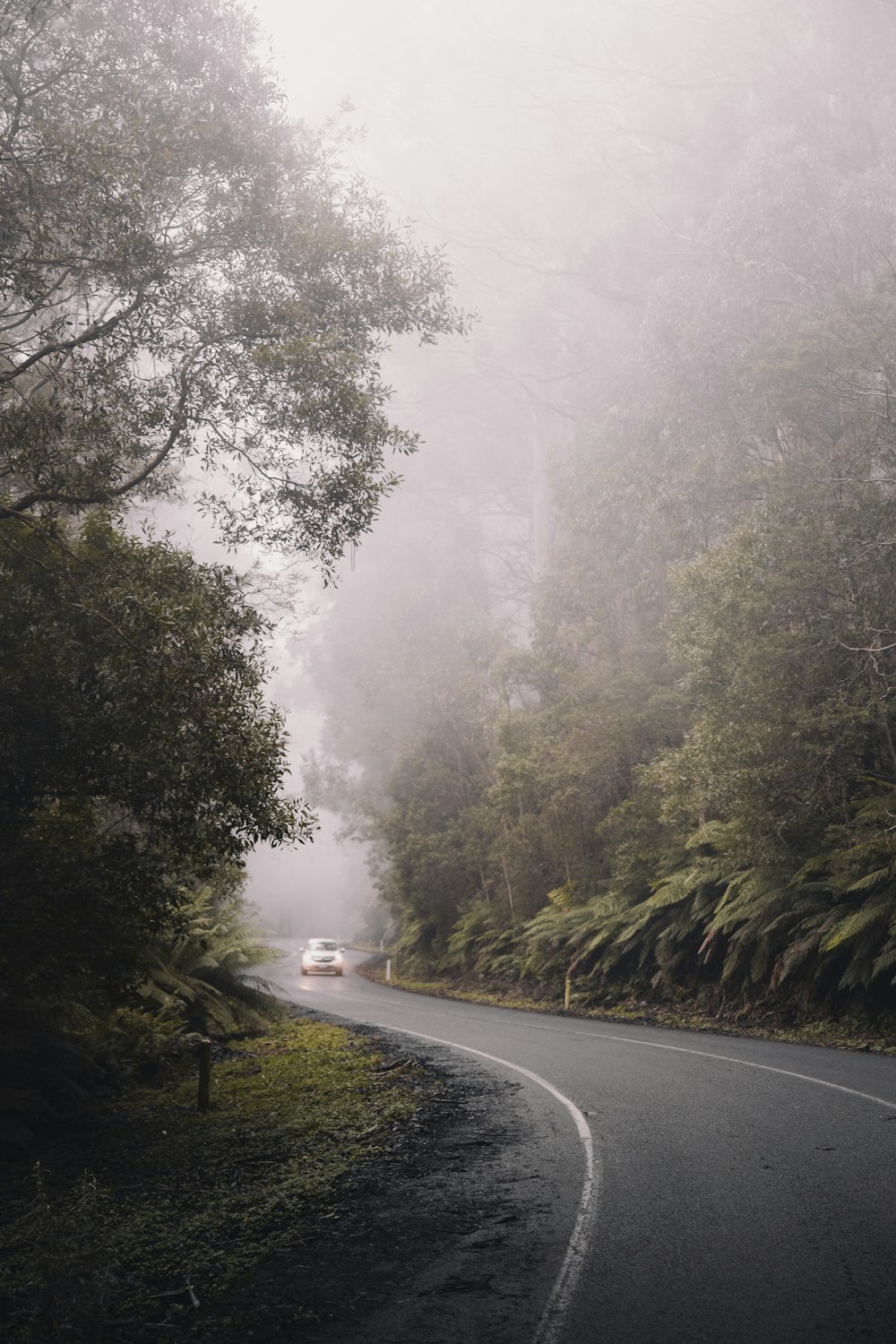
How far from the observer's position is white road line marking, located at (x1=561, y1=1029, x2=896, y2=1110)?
9.77 m

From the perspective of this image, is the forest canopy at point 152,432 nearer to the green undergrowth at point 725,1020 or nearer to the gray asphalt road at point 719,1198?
the gray asphalt road at point 719,1198

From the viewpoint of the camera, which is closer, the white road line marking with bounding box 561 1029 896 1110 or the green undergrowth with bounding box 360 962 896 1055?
the white road line marking with bounding box 561 1029 896 1110

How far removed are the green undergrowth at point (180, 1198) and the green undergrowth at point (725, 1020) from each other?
240 inches

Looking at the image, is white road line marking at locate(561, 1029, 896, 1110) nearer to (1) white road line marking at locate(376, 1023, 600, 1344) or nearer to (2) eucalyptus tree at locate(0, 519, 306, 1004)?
(1) white road line marking at locate(376, 1023, 600, 1344)

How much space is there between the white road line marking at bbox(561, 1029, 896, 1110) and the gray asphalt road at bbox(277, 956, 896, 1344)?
0.19 ft

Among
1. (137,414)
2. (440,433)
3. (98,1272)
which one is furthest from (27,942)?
(440,433)

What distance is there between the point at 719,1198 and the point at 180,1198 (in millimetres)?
3749

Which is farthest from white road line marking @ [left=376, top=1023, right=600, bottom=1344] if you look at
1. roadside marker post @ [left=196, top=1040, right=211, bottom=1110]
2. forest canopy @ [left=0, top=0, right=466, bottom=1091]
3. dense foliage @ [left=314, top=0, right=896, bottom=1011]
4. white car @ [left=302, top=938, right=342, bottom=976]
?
white car @ [left=302, top=938, right=342, bottom=976]

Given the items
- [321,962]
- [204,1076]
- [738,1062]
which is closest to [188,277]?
[204,1076]

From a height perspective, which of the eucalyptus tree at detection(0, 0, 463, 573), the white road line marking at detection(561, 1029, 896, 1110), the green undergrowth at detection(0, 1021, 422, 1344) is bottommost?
the green undergrowth at detection(0, 1021, 422, 1344)

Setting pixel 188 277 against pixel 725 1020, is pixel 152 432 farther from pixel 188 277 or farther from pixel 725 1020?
pixel 725 1020

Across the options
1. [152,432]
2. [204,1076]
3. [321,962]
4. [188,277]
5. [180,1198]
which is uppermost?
[188,277]

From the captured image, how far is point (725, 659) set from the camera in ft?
62.3

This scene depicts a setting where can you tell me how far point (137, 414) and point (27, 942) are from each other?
5.05 meters
